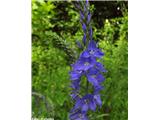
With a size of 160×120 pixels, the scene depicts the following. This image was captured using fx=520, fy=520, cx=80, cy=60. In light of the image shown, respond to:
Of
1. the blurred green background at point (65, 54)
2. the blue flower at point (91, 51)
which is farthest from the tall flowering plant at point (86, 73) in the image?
the blurred green background at point (65, 54)

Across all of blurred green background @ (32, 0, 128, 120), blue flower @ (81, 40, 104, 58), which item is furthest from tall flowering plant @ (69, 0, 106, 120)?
blurred green background @ (32, 0, 128, 120)

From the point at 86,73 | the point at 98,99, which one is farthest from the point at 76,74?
the point at 98,99

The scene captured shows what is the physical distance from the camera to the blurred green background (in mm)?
3314

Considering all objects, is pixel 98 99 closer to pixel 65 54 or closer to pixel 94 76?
pixel 94 76

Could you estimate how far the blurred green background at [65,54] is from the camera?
3314mm

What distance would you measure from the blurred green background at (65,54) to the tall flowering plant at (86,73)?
166 millimetres

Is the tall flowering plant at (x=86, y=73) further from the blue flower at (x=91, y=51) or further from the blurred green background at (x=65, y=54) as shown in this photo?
the blurred green background at (x=65, y=54)

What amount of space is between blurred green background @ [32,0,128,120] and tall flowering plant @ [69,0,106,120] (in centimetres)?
17

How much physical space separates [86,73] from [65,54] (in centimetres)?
32

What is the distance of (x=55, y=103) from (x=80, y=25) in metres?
0.54

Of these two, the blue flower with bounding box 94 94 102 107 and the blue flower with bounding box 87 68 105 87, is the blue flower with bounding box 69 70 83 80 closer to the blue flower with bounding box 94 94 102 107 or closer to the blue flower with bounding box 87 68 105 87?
the blue flower with bounding box 87 68 105 87
